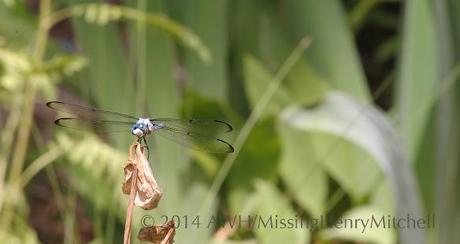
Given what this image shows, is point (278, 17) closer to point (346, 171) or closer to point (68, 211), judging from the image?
point (346, 171)

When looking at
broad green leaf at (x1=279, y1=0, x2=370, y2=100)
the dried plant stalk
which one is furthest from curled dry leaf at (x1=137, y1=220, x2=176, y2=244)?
broad green leaf at (x1=279, y1=0, x2=370, y2=100)

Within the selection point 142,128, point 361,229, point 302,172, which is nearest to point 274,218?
point 361,229

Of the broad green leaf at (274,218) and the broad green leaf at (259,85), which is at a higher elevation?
the broad green leaf at (259,85)

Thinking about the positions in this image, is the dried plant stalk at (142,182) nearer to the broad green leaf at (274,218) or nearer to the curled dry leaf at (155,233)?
the curled dry leaf at (155,233)

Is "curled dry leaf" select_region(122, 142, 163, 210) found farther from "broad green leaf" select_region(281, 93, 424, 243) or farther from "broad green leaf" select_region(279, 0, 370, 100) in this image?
"broad green leaf" select_region(279, 0, 370, 100)

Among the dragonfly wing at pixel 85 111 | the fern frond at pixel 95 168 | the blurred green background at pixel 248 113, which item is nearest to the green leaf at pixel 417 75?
the blurred green background at pixel 248 113
